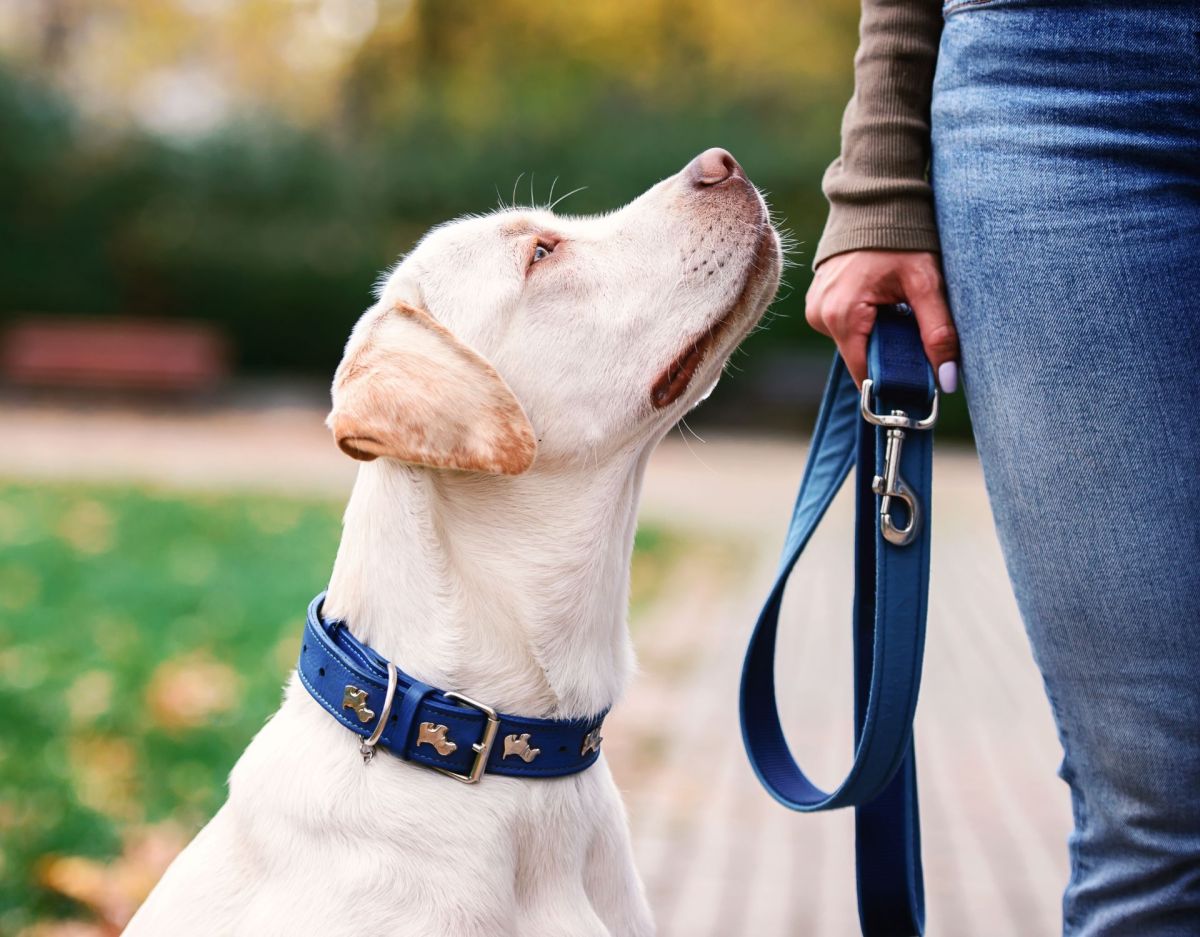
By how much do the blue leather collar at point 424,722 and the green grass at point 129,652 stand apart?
1.73 meters

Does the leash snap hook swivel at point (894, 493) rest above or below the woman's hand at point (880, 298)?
below

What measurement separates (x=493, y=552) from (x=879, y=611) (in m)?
0.69

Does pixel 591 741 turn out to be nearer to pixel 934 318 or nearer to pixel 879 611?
pixel 879 611

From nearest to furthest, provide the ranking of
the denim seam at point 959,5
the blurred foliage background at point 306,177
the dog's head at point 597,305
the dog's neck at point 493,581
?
the denim seam at point 959,5, the dog's neck at point 493,581, the dog's head at point 597,305, the blurred foliage background at point 306,177

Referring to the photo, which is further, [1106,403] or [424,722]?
[424,722]

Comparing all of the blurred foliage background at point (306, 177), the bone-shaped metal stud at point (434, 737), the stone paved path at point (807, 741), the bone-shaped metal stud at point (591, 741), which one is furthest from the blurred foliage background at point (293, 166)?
the bone-shaped metal stud at point (434, 737)

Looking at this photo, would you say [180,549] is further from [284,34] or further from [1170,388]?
[284,34]

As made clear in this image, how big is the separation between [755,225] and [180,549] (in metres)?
6.64

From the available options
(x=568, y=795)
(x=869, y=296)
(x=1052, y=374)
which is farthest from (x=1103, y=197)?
(x=568, y=795)

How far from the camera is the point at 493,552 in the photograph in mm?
2432

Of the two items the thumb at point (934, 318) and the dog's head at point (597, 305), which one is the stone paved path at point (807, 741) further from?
the thumb at point (934, 318)

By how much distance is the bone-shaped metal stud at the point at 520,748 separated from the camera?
226 cm

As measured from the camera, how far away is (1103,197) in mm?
1978

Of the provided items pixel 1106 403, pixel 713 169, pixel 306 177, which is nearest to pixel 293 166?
pixel 306 177
